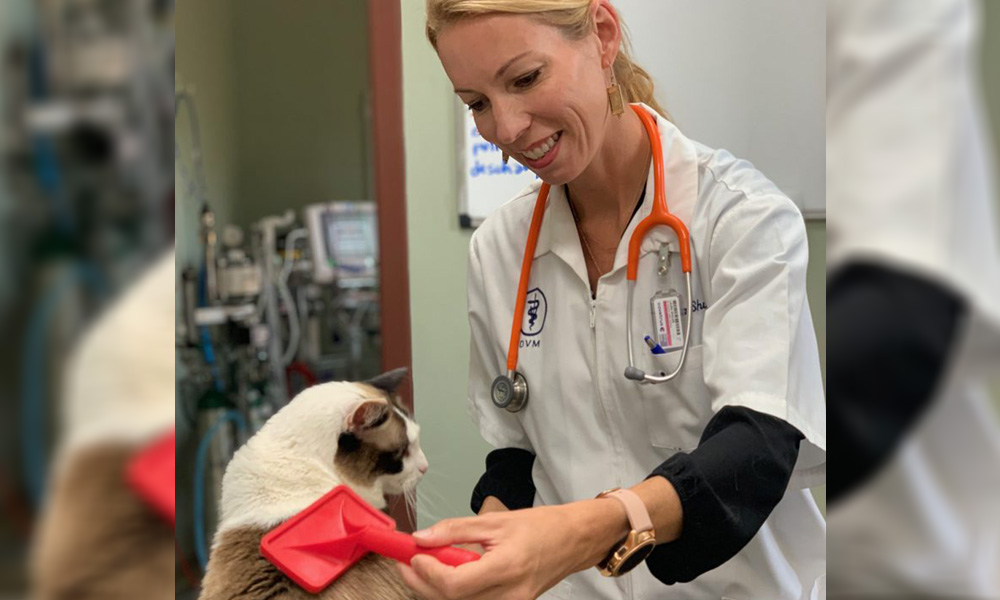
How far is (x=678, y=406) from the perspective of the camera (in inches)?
33.3

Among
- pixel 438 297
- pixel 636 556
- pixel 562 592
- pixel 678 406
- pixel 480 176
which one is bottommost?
pixel 562 592

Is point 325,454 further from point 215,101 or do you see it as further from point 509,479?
point 215,101

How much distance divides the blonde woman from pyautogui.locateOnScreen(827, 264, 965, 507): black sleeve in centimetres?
45

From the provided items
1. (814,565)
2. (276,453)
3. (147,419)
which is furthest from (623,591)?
(147,419)

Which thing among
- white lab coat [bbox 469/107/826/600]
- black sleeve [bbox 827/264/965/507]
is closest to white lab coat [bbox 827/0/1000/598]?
black sleeve [bbox 827/264/965/507]

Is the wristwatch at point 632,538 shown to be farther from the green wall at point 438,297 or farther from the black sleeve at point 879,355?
the black sleeve at point 879,355

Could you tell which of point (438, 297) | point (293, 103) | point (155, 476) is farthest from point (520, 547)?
point (155, 476)

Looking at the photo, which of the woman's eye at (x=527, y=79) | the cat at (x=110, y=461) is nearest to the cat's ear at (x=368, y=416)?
the woman's eye at (x=527, y=79)

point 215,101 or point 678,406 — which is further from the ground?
point 215,101

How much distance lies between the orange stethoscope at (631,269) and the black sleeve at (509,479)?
0.19 ft

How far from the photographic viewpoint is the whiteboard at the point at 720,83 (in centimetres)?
90

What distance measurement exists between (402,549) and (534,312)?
12.4 inches

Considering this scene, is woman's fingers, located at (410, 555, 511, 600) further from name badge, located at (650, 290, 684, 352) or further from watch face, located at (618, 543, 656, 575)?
name badge, located at (650, 290, 684, 352)

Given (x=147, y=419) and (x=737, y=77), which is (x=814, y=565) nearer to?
(x=737, y=77)
